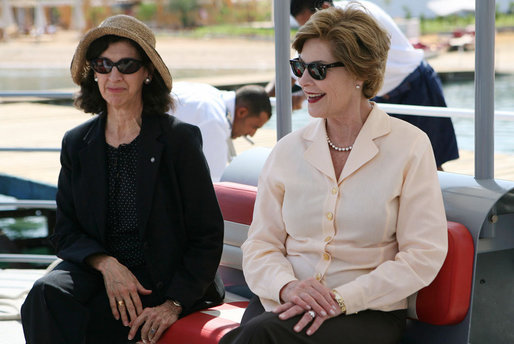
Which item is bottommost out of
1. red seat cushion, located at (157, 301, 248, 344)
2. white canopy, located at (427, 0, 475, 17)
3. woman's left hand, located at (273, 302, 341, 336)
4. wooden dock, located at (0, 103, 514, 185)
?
wooden dock, located at (0, 103, 514, 185)

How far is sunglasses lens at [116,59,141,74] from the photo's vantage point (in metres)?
2.40

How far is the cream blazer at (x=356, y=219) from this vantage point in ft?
6.41

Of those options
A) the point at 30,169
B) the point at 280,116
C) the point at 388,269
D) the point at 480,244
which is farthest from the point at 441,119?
the point at 30,169

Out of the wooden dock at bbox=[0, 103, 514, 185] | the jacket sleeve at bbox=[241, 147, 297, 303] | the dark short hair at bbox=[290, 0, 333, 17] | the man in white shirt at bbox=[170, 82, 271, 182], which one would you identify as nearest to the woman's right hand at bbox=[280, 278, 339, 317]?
the jacket sleeve at bbox=[241, 147, 297, 303]

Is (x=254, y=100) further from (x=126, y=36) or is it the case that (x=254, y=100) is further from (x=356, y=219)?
(x=356, y=219)

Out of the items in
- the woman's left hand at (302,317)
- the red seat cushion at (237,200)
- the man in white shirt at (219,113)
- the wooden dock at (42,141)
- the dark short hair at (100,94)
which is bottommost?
the wooden dock at (42,141)

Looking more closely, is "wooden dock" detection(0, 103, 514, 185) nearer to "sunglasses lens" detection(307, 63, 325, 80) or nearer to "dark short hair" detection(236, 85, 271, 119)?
"dark short hair" detection(236, 85, 271, 119)

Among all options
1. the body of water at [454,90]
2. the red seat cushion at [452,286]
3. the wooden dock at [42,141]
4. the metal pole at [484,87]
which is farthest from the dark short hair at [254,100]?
the body of water at [454,90]

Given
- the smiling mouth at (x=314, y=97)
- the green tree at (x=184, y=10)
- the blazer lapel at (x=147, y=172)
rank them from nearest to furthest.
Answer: the smiling mouth at (x=314, y=97) → the blazer lapel at (x=147, y=172) → the green tree at (x=184, y=10)

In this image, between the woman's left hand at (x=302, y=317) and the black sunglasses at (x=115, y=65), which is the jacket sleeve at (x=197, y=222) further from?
the woman's left hand at (x=302, y=317)

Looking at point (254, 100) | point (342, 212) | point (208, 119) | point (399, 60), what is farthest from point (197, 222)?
point (254, 100)

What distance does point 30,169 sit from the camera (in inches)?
349

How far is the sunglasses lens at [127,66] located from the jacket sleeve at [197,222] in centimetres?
25

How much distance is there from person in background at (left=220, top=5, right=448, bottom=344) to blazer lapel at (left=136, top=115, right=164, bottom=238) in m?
0.35
